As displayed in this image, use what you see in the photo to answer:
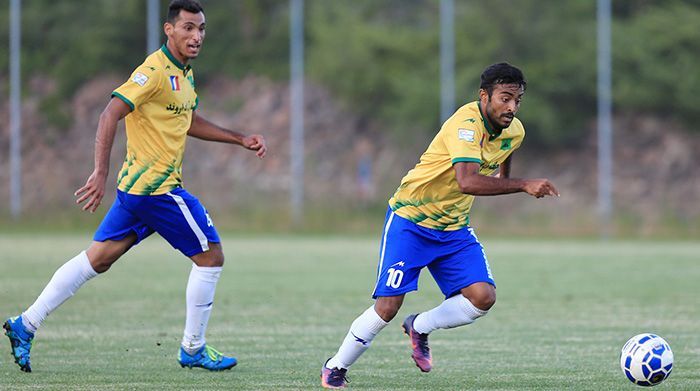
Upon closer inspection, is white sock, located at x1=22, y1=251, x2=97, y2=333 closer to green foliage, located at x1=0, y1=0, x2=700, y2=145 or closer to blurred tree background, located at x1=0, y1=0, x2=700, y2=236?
blurred tree background, located at x1=0, y1=0, x2=700, y2=236

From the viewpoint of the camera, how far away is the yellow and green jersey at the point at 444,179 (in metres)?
7.32

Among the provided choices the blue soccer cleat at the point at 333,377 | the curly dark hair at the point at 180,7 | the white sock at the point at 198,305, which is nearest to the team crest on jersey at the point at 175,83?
the curly dark hair at the point at 180,7

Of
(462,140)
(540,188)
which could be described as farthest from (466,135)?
(540,188)

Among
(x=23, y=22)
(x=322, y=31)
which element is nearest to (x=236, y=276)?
(x=322, y=31)

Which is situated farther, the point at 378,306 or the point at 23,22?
the point at 23,22

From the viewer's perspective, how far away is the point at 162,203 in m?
7.89

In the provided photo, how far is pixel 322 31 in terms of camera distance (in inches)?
1502

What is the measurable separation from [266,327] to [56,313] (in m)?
2.49

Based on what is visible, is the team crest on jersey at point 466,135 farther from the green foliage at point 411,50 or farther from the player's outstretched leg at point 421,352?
the green foliage at point 411,50

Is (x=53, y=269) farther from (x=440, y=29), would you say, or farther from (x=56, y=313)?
→ (x=440, y=29)

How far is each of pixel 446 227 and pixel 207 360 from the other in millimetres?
1926

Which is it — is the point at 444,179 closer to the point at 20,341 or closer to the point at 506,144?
the point at 506,144

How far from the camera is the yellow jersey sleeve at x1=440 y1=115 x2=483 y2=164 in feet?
23.0

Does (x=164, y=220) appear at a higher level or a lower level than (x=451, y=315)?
higher
